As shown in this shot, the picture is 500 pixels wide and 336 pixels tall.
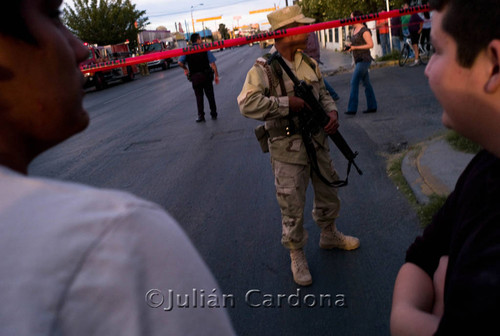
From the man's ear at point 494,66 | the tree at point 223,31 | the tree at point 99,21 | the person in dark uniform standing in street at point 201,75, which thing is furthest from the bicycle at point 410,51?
the tree at point 223,31

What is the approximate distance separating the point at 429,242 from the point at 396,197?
3.41 metres

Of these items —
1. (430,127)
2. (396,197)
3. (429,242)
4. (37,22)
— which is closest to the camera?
(37,22)

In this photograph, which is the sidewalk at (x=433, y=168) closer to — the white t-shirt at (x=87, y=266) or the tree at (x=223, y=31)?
the white t-shirt at (x=87, y=266)

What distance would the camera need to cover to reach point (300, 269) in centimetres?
345

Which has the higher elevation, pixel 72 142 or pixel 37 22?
pixel 37 22

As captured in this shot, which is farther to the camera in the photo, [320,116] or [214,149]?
[214,149]

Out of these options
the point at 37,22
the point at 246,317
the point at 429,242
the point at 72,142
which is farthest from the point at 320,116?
the point at 72,142

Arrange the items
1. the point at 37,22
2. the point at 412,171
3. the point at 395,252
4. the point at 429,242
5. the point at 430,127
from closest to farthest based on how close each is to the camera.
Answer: the point at 37,22 < the point at 429,242 < the point at 395,252 < the point at 412,171 < the point at 430,127

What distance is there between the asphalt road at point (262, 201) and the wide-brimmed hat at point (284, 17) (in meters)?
1.87

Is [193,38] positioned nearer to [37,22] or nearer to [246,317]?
[246,317]

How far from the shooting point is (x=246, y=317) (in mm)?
3150

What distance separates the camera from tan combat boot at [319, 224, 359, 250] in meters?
3.80

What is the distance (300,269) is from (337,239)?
534 millimetres

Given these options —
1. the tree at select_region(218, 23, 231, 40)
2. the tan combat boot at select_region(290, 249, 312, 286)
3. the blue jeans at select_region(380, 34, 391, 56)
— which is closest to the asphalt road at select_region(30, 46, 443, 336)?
the tan combat boot at select_region(290, 249, 312, 286)
